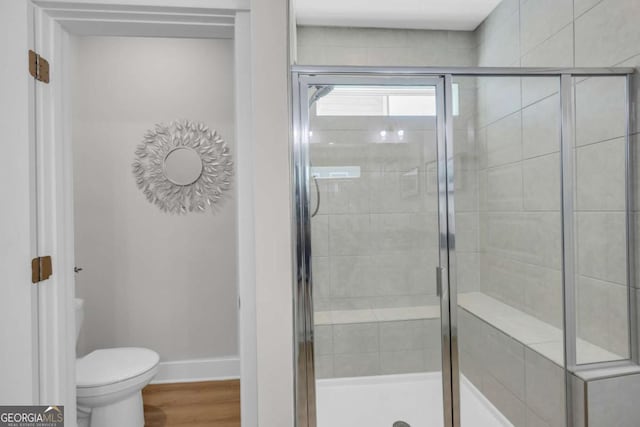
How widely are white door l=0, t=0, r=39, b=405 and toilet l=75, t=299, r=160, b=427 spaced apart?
51 cm

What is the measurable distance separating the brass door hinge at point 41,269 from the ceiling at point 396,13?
6.47 feet

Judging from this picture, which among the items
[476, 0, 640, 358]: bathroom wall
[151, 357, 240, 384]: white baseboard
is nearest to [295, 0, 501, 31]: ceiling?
[476, 0, 640, 358]: bathroom wall

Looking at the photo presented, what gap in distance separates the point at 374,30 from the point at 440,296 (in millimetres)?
1844

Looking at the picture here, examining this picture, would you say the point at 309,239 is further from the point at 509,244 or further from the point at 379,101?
the point at 509,244

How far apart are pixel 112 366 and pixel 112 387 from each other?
0.16m

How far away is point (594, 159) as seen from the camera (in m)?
1.56

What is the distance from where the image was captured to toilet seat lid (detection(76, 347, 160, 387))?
1771 mm

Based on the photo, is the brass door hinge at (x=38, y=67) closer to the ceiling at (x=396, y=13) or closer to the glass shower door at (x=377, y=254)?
the glass shower door at (x=377, y=254)

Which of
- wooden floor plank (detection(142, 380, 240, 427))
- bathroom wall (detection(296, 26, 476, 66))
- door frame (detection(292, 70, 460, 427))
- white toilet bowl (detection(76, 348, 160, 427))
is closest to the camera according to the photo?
door frame (detection(292, 70, 460, 427))

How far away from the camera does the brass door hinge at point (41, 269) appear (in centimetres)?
128

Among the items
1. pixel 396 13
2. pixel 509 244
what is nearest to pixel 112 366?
pixel 509 244

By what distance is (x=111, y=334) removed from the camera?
2561mm

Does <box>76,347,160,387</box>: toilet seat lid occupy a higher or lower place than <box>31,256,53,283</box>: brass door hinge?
lower

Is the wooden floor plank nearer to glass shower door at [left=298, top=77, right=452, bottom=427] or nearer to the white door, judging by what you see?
glass shower door at [left=298, top=77, right=452, bottom=427]
